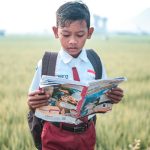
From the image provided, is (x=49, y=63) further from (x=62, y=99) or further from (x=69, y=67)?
(x=62, y=99)

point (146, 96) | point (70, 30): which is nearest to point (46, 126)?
point (70, 30)

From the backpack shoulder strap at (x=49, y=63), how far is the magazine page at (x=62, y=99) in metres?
0.21

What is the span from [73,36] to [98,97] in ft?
1.22

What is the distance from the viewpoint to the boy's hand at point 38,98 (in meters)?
2.38

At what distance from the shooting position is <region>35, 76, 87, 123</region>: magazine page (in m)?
2.30

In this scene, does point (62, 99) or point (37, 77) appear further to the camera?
point (37, 77)

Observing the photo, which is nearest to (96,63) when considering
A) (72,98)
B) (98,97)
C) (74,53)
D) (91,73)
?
(91,73)

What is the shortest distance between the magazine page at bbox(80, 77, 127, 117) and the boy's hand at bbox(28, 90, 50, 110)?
21 cm

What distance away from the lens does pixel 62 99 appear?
Answer: 2.41 meters

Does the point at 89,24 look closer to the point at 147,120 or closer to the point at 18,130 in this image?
the point at 18,130

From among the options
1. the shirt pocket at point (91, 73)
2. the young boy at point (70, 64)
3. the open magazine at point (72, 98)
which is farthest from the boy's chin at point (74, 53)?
the open magazine at point (72, 98)

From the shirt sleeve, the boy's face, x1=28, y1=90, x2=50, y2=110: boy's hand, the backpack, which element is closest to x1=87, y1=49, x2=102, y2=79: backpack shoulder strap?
the backpack

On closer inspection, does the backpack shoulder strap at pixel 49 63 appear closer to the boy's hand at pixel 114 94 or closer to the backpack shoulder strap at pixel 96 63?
the backpack shoulder strap at pixel 96 63

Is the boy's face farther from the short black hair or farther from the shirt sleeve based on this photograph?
the shirt sleeve
